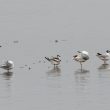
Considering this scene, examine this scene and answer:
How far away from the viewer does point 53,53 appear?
47.8 metres

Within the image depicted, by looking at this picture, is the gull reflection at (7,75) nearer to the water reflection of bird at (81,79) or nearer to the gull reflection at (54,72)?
the gull reflection at (54,72)

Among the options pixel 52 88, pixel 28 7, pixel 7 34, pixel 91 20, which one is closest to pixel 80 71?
pixel 52 88

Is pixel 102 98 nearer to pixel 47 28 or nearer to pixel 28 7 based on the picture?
pixel 47 28

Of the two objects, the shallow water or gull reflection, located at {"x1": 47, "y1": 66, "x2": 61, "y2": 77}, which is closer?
the shallow water

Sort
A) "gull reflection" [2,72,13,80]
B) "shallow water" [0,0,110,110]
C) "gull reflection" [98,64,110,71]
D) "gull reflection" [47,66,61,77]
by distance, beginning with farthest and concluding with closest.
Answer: "gull reflection" [98,64,110,71] → "gull reflection" [47,66,61,77] → "gull reflection" [2,72,13,80] → "shallow water" [0,0,110,110]

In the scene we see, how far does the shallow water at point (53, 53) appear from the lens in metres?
29.3

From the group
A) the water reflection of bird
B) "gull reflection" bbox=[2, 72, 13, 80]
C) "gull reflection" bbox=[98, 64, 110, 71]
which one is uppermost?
"gull reflection" bbox=[98, 64, 110, 71]

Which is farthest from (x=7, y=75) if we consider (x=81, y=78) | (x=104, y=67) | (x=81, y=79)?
(x=104, y=67)

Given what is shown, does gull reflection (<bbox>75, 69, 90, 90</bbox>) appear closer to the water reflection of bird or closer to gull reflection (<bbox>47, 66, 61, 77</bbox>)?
the water reflection of bird

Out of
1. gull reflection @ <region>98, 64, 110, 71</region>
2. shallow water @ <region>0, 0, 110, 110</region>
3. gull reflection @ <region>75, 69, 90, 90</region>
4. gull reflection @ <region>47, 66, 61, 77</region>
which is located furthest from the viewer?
gull reflection @ <region>98, 64, 110, 71</region>

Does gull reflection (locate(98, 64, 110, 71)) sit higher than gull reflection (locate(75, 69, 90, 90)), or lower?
higher

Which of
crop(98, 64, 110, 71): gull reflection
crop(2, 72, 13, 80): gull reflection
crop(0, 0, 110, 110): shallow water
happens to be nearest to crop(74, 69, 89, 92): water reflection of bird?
crop(0, 0, 110, 110): shallow water

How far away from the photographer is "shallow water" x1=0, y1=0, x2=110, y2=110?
2934 cm

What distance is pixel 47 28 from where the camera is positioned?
219 ft
